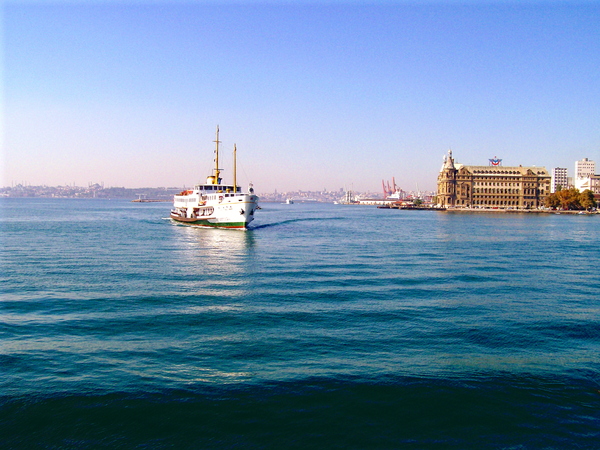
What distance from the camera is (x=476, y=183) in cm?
16762

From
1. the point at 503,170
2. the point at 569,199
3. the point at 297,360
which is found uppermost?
the point at 503,170

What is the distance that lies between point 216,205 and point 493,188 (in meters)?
136

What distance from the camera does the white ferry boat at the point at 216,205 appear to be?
52.6m

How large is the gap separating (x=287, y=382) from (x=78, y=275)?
16.3 metres

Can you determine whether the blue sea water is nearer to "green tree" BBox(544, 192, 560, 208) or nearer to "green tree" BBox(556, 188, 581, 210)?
"green tree" BBox(556, 188, 581, 210)

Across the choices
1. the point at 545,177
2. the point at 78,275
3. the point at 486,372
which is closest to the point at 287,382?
the point at 486,372

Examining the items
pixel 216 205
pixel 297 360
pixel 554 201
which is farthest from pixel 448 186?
pixel 297 360

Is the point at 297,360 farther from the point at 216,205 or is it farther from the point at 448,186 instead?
the point at 448,186

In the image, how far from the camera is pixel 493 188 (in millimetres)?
166500

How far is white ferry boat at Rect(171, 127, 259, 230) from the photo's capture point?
52562mm

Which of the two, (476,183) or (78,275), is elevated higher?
(476,183)

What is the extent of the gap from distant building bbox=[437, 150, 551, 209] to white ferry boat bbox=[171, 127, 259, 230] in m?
120

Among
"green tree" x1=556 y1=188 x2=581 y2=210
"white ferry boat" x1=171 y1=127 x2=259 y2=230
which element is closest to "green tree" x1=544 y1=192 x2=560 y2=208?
"green tree" x1=556 y1=188 x2=581 y2=210

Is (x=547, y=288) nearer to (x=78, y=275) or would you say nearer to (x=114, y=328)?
(x=114, y=328)
